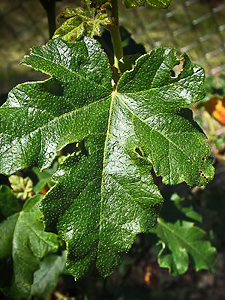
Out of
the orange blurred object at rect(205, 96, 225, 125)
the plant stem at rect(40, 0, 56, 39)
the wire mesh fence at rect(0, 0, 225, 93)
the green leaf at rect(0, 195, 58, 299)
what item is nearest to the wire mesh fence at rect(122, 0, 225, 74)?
the wire mesh fence at rect(0, 0, 225, 93)

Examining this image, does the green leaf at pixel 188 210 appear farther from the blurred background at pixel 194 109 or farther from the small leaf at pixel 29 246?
the small leaf at pixel 29 246

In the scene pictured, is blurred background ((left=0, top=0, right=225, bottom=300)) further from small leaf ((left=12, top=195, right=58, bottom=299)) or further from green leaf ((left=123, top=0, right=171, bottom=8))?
green leaf ((left=123, top=0, right=171, bottom=8))

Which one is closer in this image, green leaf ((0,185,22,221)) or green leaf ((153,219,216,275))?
green leaf ((0,185,22,221))

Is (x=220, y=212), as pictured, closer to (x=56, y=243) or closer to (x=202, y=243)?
(x=202, y=243)

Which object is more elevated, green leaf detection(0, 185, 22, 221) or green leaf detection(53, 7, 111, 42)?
green leaf detection(53, 7, 111, 42)

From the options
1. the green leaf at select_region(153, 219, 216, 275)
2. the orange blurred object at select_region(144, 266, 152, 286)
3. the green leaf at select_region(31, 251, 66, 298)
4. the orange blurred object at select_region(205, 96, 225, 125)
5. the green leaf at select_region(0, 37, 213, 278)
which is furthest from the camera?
the orange blurred object at select_region(144, 266, 152, 286)

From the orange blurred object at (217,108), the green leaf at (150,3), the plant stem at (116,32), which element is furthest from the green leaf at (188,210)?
the green leaf at (150,3)

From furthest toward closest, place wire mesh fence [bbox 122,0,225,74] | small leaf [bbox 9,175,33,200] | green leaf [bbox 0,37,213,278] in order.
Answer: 1. wire mesh fence [bbox 122,0,225,74]
2. small leaf [bbox 9,175,33,200]
3. green leaf [bbox 0,37,213,278]
